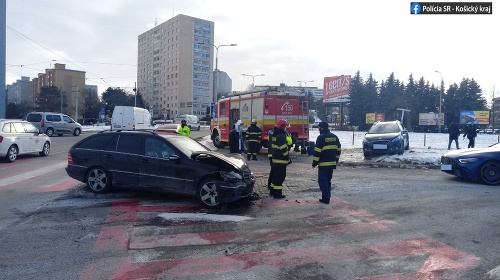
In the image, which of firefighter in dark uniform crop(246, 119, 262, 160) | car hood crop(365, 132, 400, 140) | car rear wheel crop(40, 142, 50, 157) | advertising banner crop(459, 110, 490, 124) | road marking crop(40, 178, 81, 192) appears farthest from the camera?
advertising banner crop(459, 110, 490, 124)

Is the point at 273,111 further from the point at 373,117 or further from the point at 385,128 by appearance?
the point at 373,117

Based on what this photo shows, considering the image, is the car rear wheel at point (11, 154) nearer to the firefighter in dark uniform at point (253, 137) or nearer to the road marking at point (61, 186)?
the road marking at point (61, 186)

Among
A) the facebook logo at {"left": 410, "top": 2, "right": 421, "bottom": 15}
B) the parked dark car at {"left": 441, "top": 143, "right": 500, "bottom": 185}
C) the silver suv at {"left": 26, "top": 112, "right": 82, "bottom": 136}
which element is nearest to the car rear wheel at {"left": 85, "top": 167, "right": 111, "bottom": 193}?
the parked dark car at {"left": 441, "top": 143, "right": 500, "bottom": 185}

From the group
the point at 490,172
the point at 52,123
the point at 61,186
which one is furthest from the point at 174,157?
the point at 52,123

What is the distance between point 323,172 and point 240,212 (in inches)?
79.8

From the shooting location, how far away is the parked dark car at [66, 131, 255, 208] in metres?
7.60

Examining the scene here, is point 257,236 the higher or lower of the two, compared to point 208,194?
lower

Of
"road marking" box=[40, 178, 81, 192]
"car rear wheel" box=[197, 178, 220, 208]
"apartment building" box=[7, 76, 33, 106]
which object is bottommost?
"road marking" box=[40, 178, 81, 192]

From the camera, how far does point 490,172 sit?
Result: 430 inches

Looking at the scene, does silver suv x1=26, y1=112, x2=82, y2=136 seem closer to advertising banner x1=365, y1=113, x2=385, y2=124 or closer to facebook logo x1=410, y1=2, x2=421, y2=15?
facebook logo x1=410, y1=2, x2=421, y2=15

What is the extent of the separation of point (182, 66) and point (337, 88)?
66.8 m

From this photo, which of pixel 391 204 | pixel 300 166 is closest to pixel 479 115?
pixel 300 166

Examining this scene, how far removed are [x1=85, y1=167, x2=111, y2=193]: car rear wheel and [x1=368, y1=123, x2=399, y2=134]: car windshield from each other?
1379 centimetres

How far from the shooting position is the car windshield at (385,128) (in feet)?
61.5
